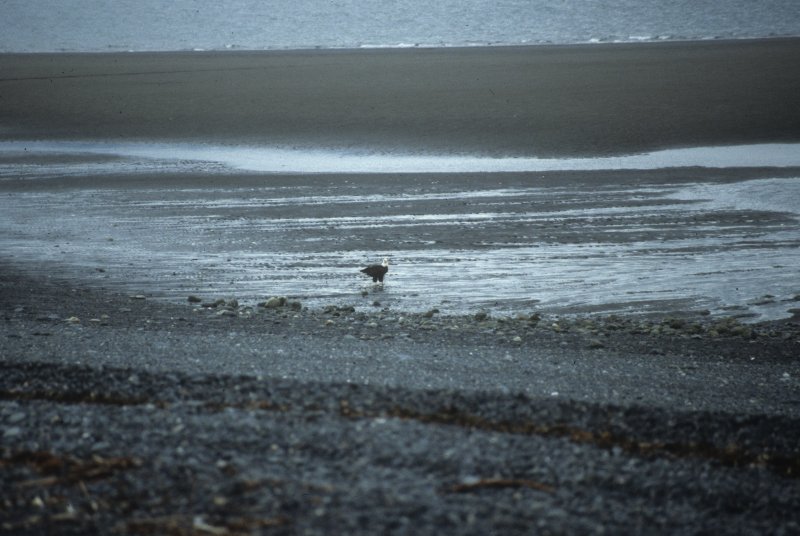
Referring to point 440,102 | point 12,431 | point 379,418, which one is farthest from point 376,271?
point 440,102

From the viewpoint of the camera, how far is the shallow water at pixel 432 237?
41.0 feet

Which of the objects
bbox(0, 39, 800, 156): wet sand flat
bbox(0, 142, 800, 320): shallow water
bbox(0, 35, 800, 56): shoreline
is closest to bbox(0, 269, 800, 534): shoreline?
bbox(0, 142, 800, 320): shallow water

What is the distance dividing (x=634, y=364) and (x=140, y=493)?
16.6ft

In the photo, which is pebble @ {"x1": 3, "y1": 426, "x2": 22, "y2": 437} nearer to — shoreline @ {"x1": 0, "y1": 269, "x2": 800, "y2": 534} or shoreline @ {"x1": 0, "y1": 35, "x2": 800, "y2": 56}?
shoreline @ {"x1": 0, "y1": 269, "x2": 800, "y2": 534}

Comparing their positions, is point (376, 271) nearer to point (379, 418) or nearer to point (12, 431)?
point (379, 418)

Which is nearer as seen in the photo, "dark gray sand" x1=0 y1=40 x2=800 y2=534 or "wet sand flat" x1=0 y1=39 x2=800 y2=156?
"dark gray sand" x1=0 y1=40 x2=800 y2=534

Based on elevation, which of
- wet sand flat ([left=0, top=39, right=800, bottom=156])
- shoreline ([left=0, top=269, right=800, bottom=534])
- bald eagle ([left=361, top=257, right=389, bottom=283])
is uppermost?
wet sand flat ([left=0, top=39, right=800, bottom=156])

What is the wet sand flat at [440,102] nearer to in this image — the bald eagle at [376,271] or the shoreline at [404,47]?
the shoreline at [404,47]

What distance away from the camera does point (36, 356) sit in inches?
328

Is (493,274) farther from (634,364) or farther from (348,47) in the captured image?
(348,47)

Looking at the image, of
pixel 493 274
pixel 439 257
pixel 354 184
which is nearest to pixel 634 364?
pixel 493 274

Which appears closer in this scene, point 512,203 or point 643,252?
point 643,252

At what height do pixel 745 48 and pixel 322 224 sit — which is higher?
pixel 745 48

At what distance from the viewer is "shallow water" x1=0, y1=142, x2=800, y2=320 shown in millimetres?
12500
